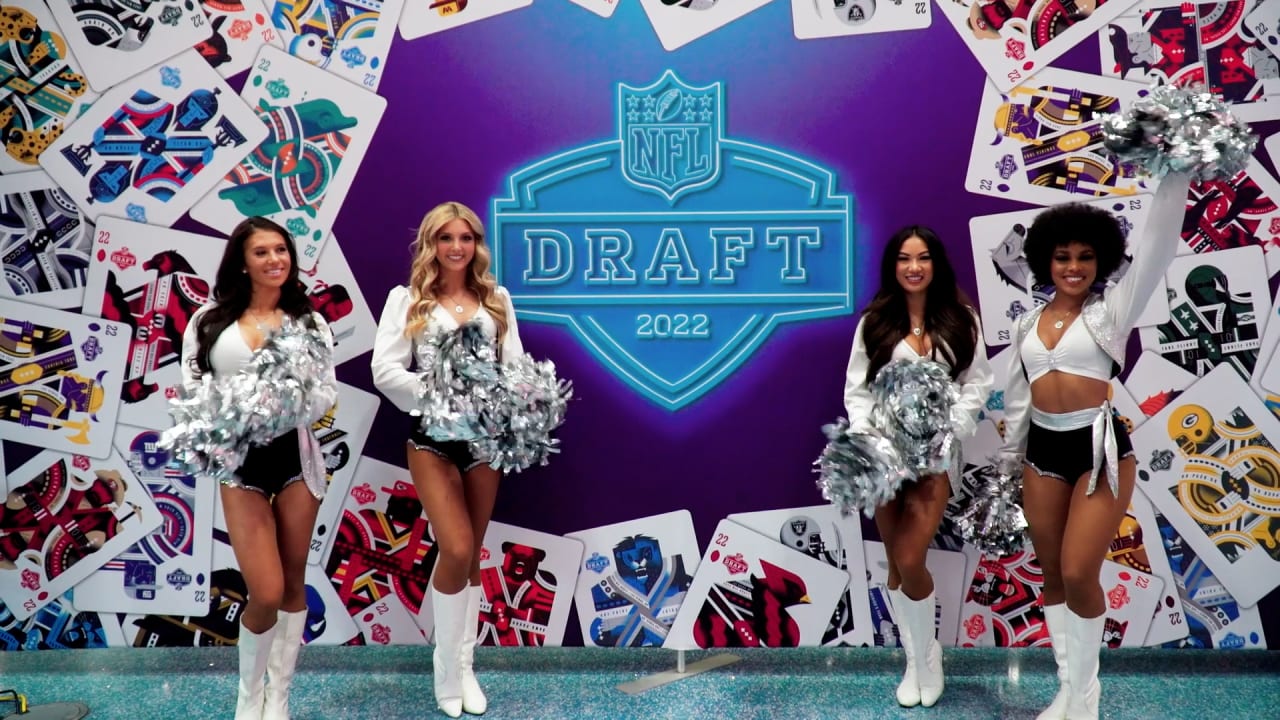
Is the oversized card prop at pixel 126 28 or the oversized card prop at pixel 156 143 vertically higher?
the oversized card prop at pixel 126 28

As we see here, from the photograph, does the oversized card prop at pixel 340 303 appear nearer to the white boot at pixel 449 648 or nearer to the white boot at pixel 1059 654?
the white boot at pixel 449 648

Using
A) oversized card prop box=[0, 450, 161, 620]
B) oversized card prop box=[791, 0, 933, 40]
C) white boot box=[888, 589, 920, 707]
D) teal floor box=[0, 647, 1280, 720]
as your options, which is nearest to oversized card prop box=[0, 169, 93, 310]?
oversized card prop box=[0, 450, 161, 620]

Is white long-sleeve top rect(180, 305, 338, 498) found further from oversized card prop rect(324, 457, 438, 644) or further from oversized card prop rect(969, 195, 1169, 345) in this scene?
oversized card prop rect(969, 195, 1169, 345)

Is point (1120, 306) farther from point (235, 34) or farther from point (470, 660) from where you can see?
point (235, 34)

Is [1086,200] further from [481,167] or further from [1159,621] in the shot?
[481,167]

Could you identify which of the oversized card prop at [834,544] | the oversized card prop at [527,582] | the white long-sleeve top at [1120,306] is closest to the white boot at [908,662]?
the oversized card prop at [834,544]

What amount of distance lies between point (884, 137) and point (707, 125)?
630 millimetres

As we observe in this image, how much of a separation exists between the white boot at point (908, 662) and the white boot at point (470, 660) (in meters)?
1.39

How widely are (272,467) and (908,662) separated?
6.98ft

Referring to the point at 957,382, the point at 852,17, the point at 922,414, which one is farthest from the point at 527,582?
the point at 852,17

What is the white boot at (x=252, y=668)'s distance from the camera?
305 cm

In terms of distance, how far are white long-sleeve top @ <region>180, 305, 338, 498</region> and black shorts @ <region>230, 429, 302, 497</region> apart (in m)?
0.02

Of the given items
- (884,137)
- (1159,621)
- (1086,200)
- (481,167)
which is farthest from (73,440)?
(1159,621)

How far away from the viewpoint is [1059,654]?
3152mm
